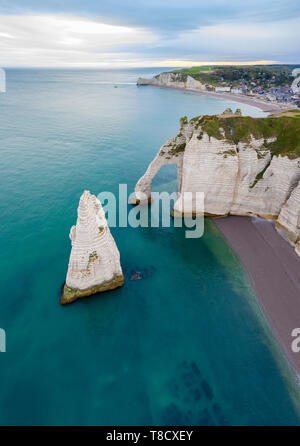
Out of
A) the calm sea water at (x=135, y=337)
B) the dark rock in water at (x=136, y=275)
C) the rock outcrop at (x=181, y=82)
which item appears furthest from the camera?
the rock outcrop at (x=181, y=82)

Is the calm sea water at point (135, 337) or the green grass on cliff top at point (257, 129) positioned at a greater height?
the green grass on cliff top at point (257, 129)

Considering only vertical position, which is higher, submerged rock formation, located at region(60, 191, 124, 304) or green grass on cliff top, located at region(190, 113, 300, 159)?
green grass on cliff top, located at region(190, 113, 300, 159)

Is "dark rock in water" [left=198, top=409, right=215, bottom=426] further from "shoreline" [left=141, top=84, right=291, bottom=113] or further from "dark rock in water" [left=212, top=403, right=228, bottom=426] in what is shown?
"shoreline" [left=141, top=84, right=291, bottom=113]

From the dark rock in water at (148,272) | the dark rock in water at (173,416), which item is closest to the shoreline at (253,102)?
the dark rock in water at (148,272)

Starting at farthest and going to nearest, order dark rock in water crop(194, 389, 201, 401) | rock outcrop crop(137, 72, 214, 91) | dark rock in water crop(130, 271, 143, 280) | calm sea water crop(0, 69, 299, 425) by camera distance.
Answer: rock outcrop crop(137, 72, 214, 91), dark rock in water crop(130, 271, 143, 280), dark rock in water crop(194, 389, 201, 401), calm sea water crop(0, 69, 299, 425)

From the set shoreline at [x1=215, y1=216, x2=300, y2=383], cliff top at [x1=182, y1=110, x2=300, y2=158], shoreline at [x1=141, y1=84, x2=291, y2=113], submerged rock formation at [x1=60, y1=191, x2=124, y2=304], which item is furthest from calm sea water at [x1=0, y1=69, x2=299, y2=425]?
shoreline at [x1=141, y1=84, x2=291, y2=113]

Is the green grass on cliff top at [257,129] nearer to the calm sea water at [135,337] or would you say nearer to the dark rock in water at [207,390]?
the calm sea water at [135,337]
